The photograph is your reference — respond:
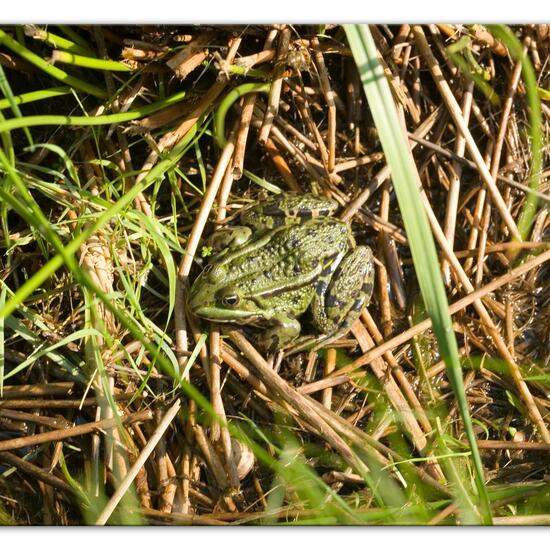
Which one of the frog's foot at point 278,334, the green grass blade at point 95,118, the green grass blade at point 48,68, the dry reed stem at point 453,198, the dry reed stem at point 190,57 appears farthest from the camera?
the dry reed stem at point 453,198

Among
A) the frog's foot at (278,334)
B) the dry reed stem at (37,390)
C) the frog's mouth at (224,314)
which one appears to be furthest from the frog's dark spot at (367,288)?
the dry reed stem at (37,390)

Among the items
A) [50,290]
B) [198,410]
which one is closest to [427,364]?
[198,410]

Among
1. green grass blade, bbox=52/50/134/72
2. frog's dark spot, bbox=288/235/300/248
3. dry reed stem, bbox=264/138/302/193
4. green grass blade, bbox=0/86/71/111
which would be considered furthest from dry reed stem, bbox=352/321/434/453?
green grass blade, bbox=0/86/71/111

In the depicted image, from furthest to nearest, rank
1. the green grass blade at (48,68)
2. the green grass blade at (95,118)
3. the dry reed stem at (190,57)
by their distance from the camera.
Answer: the dry reed stem at (190,57) → the green grass blade at (48,68) → the green grass blade at (95,118)

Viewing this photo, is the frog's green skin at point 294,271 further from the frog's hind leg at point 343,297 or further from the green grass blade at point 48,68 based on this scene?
the green grass blade at point 48,68

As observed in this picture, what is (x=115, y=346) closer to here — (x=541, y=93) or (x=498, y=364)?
(x=498, y=364)

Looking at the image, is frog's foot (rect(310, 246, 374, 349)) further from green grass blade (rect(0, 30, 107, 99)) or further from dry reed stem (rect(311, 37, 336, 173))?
green grass blade (rect(0, 30, 107, 99))

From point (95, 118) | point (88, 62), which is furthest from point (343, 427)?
point (88, 62)
